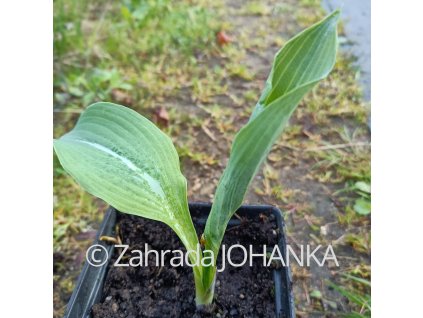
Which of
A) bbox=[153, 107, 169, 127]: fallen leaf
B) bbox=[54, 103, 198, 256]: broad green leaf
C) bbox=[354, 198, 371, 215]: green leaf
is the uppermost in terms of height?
bbox=[54, 103, 198, 256]: broad green leaf

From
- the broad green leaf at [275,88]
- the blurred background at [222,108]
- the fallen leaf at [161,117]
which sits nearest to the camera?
the broad green leaf at [275,88]

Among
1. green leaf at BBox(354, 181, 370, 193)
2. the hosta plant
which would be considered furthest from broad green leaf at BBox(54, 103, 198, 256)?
green leaf at BBox(354, 181, 370, 193)

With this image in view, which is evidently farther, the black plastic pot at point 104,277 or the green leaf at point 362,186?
the green leaf at point 362,186

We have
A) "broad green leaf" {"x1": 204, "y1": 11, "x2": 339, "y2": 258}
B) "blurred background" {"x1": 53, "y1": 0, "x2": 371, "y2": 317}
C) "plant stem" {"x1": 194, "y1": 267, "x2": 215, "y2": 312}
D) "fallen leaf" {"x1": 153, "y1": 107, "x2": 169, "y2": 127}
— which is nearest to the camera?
"broad green leaf" {"x1": 204, "y1": 11, "x2": 339, "y2": 258}

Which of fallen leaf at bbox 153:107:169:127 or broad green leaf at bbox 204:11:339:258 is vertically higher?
broad green leaf at bbox 204:11:339:258

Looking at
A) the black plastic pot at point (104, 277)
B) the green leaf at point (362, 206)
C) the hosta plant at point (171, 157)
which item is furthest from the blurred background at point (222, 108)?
the hosta plant at point (171, 157)

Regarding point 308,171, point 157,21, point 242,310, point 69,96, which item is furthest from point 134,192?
point 157,21

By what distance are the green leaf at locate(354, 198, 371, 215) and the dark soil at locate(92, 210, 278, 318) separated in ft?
1.07

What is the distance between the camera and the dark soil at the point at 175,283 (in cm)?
70

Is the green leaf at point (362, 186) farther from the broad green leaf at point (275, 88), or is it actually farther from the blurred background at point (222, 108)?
the broad green leaf at point (275, 88)

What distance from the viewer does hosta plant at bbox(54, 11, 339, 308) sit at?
555mm

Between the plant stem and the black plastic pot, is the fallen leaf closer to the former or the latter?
the black plastic pot

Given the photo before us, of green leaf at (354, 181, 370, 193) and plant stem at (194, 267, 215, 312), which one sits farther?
green leaf at (354, 181, 370, 193)

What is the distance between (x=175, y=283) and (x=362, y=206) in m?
0.50
